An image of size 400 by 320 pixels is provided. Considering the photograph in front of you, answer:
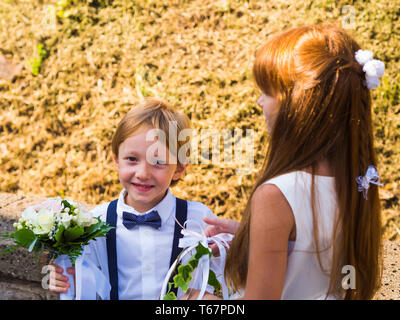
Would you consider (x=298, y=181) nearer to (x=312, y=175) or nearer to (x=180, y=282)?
(x=312, y=175)

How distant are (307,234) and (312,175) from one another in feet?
0.72

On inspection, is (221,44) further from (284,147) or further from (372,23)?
(284,147)

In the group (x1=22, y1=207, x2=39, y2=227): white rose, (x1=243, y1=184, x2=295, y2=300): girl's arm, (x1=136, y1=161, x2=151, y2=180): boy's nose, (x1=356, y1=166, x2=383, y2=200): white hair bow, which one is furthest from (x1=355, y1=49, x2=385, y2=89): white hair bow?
(x1=22, y1=207, x2=39, y2=227): white rose

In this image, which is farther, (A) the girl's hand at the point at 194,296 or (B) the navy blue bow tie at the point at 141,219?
(B) the navy blue bow tie at the point at 141,219

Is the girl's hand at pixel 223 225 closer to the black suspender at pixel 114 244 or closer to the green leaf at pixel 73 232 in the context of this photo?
the black suspender at pixel 114 244

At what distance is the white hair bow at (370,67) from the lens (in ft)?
5.35

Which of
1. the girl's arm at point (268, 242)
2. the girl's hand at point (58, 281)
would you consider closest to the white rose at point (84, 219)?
→ the girl's hand at point (58, 281)

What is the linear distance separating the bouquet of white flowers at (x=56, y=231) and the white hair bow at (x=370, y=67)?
129cm

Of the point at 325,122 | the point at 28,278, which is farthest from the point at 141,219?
the point at 325,122

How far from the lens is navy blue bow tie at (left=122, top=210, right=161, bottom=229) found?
2.22 m

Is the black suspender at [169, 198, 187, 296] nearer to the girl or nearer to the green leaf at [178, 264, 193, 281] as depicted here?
the green leaf at [178, 264, 193, 281]

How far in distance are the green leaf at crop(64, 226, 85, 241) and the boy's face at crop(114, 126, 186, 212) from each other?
37 centimetres

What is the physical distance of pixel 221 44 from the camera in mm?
3986

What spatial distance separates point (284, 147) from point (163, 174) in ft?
2.49
